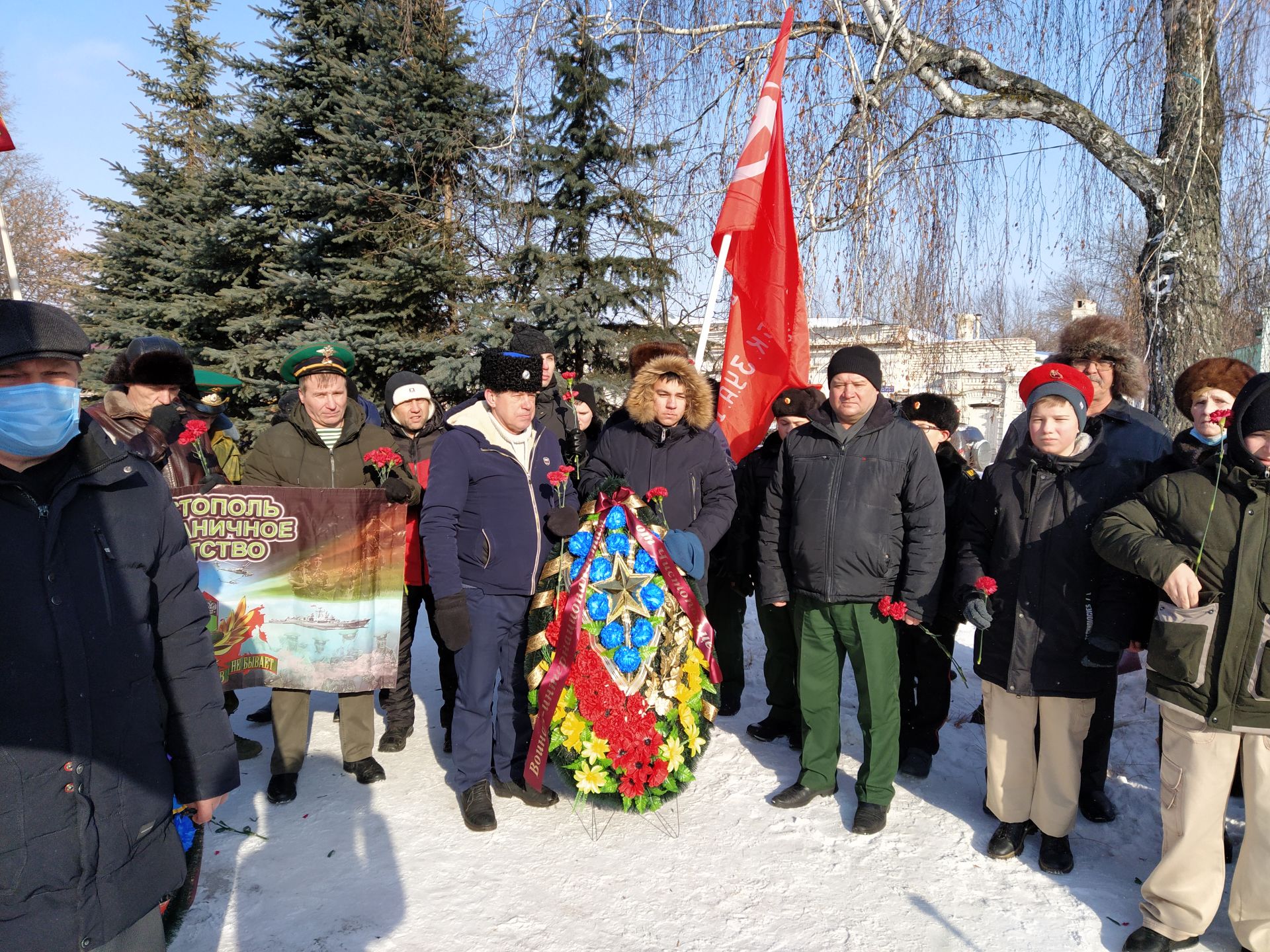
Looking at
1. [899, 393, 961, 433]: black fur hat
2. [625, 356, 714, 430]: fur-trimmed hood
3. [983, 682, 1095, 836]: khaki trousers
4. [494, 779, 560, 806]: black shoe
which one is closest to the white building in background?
[899, 393, 961, 433]: black fur hat

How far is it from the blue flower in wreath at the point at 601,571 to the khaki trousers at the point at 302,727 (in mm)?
1605

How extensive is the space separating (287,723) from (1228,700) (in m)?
4.36

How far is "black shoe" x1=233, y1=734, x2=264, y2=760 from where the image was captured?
466cm

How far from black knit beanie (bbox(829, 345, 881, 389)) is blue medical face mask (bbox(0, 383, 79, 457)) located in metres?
3.19

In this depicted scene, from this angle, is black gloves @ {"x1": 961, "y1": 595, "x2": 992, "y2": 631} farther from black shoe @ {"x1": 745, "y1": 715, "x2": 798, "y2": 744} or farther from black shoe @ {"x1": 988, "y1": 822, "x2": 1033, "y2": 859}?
black shoe @ {"x1": 745, "y1": 715, "x2": 798, "y2": 744}

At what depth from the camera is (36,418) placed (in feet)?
5.78

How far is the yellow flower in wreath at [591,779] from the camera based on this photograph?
3.75 metres

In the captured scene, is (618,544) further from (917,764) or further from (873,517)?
(917,764)

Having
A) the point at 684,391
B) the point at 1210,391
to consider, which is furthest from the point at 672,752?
the point at 1210,391

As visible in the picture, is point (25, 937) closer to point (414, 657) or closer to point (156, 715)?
point (156, 715)

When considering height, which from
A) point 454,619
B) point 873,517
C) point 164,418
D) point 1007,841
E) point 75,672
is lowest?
point 1007,841

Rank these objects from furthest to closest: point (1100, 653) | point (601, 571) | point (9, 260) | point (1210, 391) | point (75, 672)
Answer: point (9, 260) < point (1210, 391) < point (601, 571) < point (1100, 653) < point (75, 672)

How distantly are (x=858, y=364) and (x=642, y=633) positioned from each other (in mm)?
1737

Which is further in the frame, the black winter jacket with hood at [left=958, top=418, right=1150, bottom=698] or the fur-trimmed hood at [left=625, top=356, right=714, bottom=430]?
the fur-trimmed hood at [left=625, top=356, right=714, bottom=430]
